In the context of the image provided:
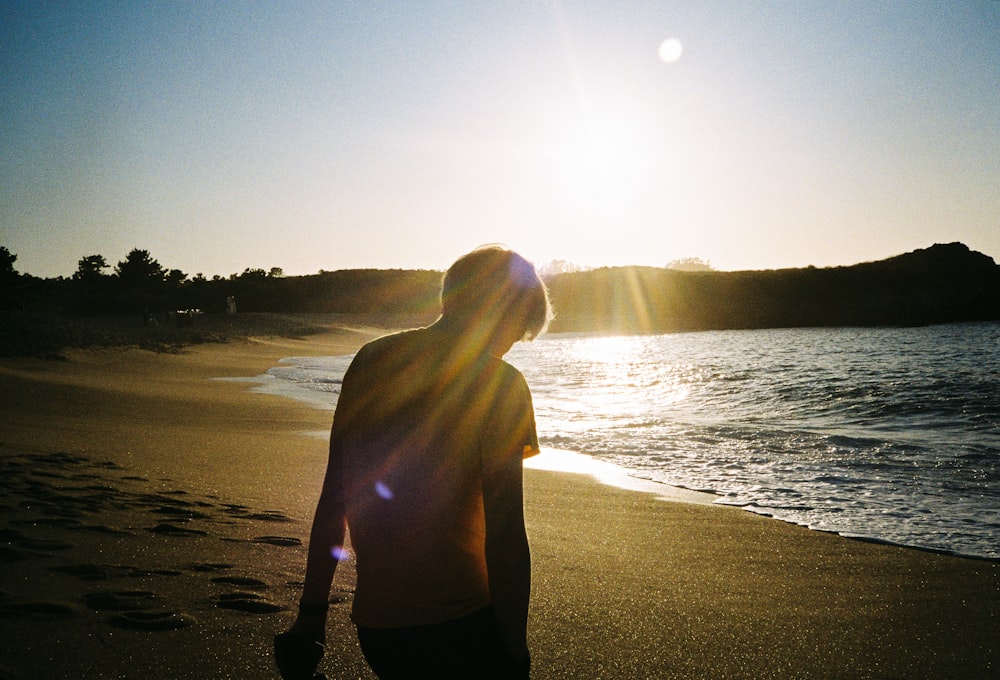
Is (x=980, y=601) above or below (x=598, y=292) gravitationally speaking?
below

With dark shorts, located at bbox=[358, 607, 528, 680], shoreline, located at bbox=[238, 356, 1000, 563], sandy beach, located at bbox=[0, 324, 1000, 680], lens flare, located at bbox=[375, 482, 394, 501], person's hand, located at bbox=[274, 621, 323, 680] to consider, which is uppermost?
lens flare, located at bbox=[375, 482, 394, 501]

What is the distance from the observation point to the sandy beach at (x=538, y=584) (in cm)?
284

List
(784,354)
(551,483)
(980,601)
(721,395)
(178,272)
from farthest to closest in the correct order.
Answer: (178,272) < (784,354) < (721,395) < (551,483) < (980,601)

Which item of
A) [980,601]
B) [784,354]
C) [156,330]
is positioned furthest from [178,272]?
[980,601]

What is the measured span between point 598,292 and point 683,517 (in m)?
79.8

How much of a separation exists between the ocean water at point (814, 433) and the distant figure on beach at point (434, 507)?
4.76 meters

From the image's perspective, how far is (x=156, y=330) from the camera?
2997 cm

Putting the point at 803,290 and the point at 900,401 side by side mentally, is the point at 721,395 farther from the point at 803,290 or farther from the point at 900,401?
the point at 803,290

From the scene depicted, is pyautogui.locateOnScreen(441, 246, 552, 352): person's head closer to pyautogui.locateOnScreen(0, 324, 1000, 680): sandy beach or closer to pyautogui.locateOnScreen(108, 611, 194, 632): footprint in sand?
pyautogui.locateOnScreen(0, 324, 1000, 680): sandy beach

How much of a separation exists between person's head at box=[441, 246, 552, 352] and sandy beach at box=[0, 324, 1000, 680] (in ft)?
5.52

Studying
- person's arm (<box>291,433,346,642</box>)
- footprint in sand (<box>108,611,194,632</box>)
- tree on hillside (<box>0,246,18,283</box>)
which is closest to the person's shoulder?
person's arm (<box>291,433,346,642</box>)

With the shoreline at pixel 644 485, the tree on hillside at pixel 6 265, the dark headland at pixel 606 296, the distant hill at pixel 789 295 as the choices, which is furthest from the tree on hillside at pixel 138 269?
the shoreline at pixel 644 485

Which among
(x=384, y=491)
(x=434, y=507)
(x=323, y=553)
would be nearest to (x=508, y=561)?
(x=434, y=507)

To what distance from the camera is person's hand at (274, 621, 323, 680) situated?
1731 mm
